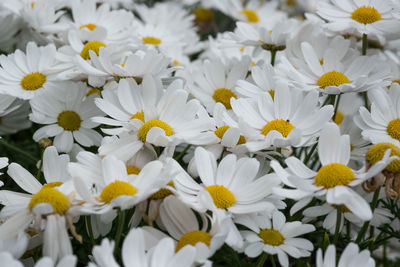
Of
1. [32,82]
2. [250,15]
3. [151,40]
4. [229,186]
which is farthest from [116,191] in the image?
[250,15]

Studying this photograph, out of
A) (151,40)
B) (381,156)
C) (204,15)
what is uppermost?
(381,156)

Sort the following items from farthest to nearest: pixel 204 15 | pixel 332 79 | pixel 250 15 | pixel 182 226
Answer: pixel 204 15 → pixel 250 15 → pixel 332 79 → pixel 182 226

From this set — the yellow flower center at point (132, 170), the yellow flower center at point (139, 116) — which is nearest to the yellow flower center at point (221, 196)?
the yellow flower center at point (132, 170)

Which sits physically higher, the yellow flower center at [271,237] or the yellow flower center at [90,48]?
the yellow flower center at [90,48]

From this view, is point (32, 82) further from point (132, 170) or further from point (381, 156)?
point (381, 156)

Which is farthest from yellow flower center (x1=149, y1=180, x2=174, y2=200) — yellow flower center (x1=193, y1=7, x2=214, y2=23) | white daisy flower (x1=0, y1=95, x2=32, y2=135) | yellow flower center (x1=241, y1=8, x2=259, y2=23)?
yellow flower center (x1=193, y1=7, x2=214, y2=23)

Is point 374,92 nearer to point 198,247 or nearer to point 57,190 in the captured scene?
point 198,247

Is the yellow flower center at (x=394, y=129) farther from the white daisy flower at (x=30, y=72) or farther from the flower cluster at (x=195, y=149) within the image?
the white daisy flower at (x=30, y=72)
